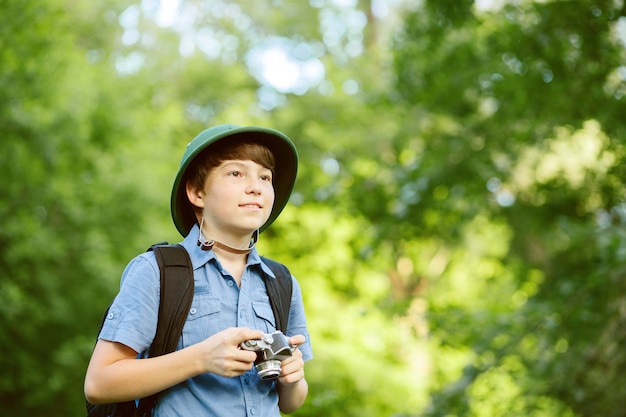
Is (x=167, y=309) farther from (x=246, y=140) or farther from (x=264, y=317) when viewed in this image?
(x=246, y=140)

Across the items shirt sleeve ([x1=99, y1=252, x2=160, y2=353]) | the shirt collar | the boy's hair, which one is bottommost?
shirt sleeve ([x1=99, y1=252, x2=160, y2=353])

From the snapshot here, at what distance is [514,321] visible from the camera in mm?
5086

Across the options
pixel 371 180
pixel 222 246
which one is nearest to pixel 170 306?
pixel 222 246

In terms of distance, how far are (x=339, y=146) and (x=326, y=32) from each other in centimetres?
406

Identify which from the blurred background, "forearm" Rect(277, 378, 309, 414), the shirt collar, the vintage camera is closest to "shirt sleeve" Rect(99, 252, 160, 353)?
the shirt collar

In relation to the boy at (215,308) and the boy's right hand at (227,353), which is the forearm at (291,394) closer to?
the boy at (215,308)

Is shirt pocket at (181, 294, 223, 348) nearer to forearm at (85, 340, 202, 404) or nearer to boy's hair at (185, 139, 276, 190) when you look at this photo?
forearm at (85, 340, 202, 404)

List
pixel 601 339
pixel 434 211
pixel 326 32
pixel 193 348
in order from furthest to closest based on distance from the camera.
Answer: pixel 326 32, pixel 434 211, pixel 601 339, pixel 193 348

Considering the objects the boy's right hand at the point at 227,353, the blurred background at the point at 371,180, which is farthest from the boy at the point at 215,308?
the blurred background at the point at 371,180

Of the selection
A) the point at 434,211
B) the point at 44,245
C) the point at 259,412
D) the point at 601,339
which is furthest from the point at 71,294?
the point at 259,412

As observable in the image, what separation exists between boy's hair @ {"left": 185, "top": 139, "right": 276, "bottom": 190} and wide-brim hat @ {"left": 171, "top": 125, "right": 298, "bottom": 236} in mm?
16

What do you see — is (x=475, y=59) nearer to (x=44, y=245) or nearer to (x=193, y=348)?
(x=193, y=348)

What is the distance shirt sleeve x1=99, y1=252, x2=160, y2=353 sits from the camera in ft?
5.11

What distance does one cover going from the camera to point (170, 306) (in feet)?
5.28
